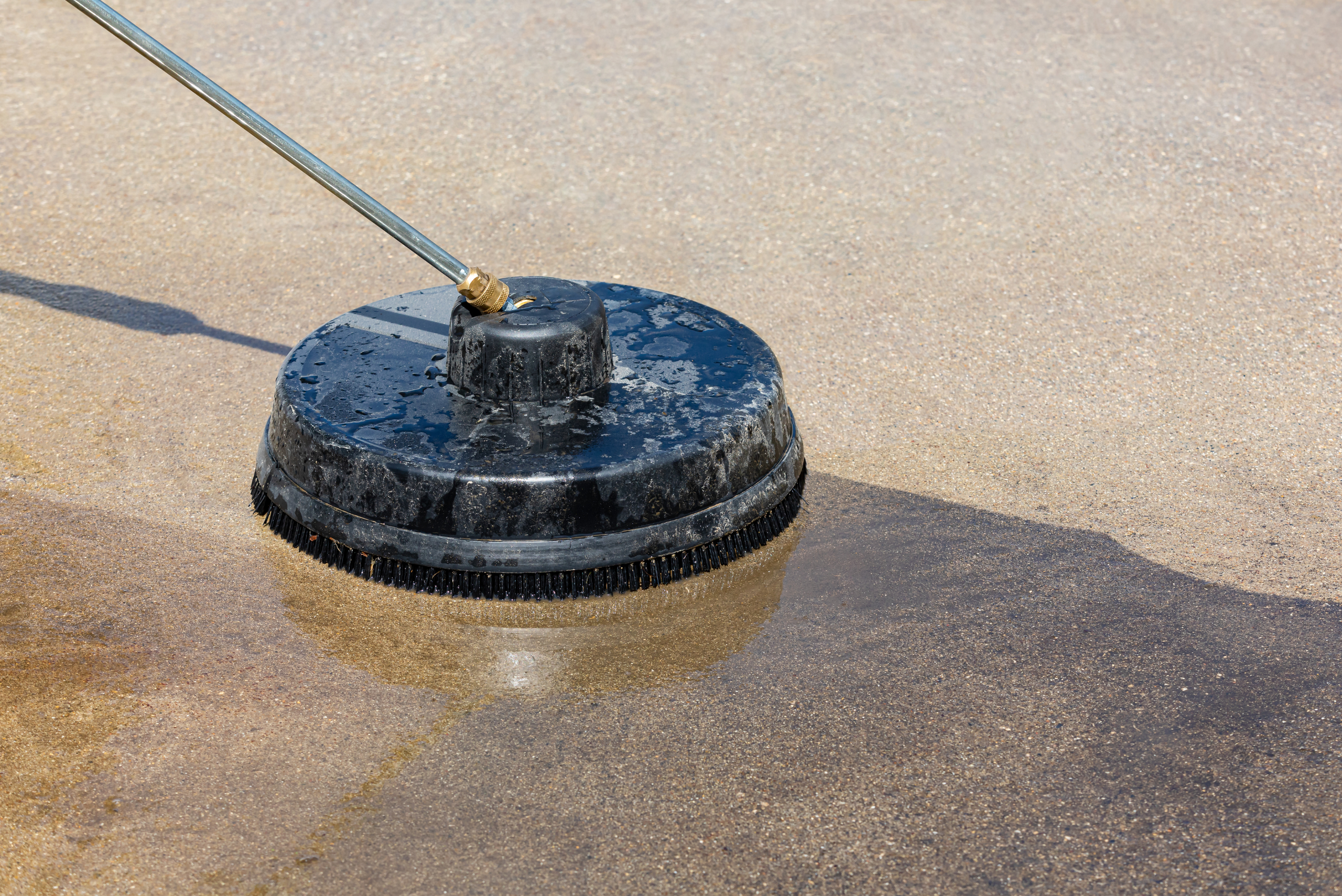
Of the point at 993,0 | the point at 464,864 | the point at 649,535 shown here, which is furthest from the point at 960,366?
the point at 993,0

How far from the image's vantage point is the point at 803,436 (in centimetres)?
428

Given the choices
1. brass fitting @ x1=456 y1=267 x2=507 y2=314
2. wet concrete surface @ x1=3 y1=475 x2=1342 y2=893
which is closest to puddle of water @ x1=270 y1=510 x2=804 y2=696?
wet concrete surface @ x1=3 y1=475 x2=1342 y2=893

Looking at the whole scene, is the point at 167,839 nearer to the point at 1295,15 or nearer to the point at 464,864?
the point at 464,864

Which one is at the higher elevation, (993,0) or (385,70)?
(993,0)

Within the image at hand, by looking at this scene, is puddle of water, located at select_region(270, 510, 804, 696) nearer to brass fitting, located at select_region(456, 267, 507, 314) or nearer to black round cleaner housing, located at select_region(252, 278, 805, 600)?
black round cleaner housing, located at select_region(252, 278, 805, 600)

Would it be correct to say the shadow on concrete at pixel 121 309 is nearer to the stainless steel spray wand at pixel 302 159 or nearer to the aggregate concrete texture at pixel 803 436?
the aggregate concrete texture at pixel 803 436

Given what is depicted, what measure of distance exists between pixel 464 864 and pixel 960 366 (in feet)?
10.1

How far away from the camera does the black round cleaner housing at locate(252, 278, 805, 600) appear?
3018 mm

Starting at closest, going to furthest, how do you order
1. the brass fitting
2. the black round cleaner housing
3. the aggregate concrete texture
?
the aggregate concrete texture
the black round cleaner housing
the brass fitting

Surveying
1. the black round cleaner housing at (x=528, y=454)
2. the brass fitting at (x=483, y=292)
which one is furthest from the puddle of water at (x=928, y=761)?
the brass fitting at (x=483, y=292)

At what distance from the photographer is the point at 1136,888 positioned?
222cm

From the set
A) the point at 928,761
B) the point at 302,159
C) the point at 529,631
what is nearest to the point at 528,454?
the point at 529,631

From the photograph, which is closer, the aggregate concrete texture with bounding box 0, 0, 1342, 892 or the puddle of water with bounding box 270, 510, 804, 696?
the aggregate concrete texture with bounding box 0, 0, 1342, 892

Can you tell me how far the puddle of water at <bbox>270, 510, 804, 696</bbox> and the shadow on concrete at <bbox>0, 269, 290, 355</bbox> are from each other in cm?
177
